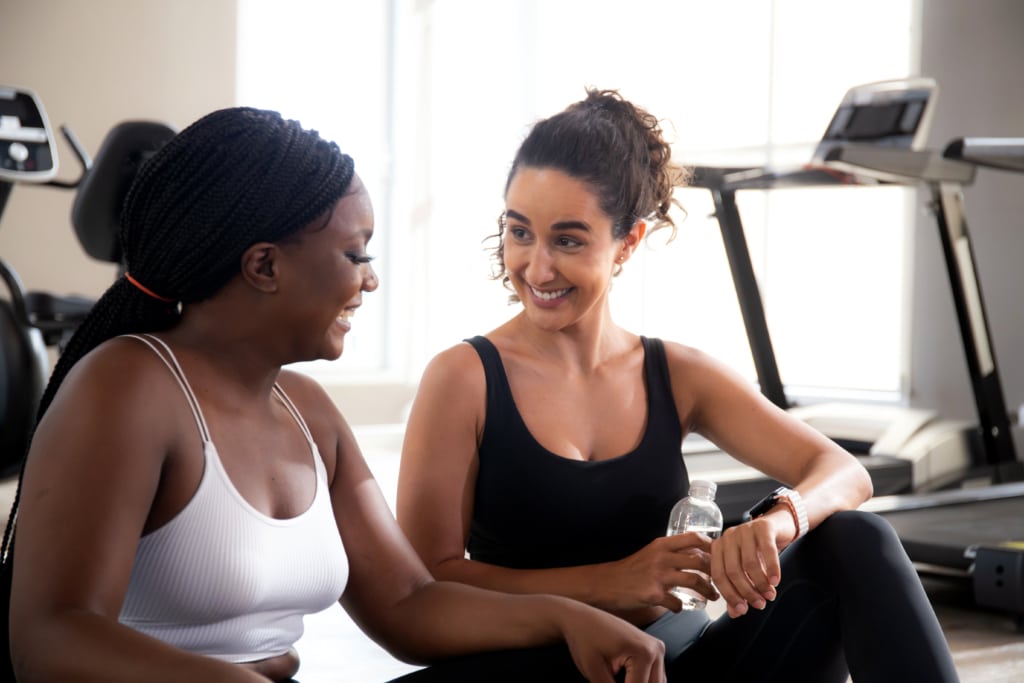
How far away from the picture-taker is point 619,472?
59.6 inches

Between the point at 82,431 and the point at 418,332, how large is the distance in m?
5.77

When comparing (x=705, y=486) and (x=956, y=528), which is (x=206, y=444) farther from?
(x=956, y=528)

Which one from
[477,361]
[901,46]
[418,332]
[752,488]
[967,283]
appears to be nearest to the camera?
[477,361]

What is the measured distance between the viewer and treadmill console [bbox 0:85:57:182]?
12.9 feet

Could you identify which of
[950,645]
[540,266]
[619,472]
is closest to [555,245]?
[540,266]

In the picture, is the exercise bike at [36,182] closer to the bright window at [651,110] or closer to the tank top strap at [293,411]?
the bright window at [651,110]

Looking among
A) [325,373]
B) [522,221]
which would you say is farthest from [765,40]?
[522,221]

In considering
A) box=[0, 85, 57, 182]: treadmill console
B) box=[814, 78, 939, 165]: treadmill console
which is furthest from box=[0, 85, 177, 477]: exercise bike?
box=[814, 78, 939, 165]: treadmill console

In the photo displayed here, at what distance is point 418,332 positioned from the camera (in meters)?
6.64

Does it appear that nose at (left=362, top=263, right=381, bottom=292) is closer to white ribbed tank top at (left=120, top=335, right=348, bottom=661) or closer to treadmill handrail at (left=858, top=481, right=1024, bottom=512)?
white ribbed tank top at (left=120, top=335, right=348, bottom=661)

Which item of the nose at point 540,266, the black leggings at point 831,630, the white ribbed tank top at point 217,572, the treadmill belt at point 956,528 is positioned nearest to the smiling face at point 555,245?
the nose at point 540,266

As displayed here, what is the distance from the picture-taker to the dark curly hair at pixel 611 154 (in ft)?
5.24

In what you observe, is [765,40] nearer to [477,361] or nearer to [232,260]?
[477,361]

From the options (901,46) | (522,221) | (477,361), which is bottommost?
(477,361)
